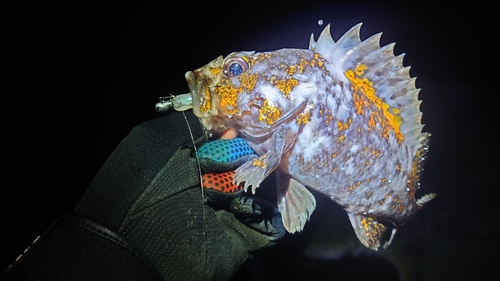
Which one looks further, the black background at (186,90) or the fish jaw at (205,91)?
the black background at (186,90)

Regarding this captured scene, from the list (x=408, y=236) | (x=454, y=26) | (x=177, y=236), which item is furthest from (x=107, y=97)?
(x=454, y=26)

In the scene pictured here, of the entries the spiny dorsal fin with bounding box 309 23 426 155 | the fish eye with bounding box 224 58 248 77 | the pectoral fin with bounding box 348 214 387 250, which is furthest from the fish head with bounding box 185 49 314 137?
the pectoral fin with bounding box 348 214 387 250

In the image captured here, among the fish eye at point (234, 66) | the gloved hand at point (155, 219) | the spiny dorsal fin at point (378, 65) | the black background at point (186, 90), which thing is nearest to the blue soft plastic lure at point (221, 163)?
the gloved hand at point (155, 219)

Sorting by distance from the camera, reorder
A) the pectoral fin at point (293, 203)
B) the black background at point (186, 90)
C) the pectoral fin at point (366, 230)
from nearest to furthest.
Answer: the pectoral fin at point (293, 203) < the pectoral fin at point (366, 230) < the black background at point (186, 90)

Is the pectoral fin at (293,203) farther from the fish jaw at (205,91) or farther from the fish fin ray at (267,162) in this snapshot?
the fish jaw at (205,91)

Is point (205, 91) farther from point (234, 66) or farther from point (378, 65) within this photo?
point (378, 65)

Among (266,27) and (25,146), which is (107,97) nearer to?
(25,146)

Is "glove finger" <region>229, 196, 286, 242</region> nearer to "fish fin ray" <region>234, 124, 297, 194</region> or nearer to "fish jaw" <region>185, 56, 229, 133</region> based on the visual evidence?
"fish fin ray" <region>234, 124, 297, 194</region>
